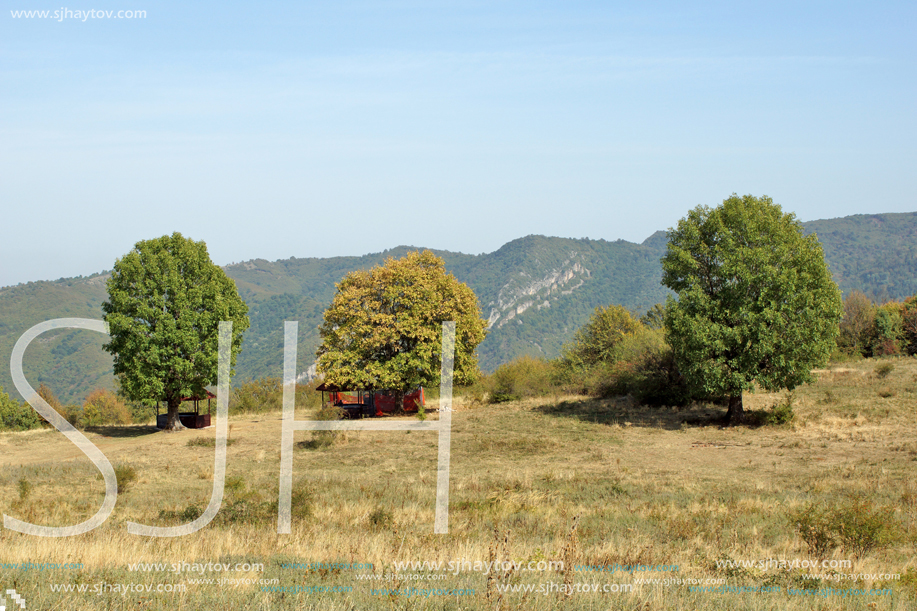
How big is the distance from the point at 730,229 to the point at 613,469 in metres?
14.4

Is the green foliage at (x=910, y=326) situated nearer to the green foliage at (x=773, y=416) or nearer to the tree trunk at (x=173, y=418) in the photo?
the green foliage at (x=773, y=416)

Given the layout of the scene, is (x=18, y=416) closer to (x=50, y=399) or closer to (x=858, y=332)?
(x=50, y=399)

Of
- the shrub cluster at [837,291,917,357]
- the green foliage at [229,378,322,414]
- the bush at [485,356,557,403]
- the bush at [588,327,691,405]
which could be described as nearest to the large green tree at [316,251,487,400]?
the bush at [485,356,557,403]

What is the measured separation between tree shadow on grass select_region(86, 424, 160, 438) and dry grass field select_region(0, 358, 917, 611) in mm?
3282

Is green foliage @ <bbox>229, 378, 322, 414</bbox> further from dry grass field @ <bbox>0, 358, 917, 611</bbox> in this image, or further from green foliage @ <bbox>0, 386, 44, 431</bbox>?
green foliage @ <bbox>0, 386, 44, 431</bbox>

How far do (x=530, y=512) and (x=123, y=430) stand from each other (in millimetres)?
32292

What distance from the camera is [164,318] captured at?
31.9m

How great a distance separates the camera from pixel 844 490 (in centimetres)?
1545

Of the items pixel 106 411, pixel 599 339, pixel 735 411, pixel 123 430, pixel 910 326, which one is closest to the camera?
pixel 735 411

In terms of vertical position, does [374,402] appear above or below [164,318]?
below

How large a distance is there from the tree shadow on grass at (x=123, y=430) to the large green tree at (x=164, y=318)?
346cm

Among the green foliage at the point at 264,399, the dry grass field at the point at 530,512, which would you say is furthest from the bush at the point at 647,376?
the green foliage at the point at 264,399

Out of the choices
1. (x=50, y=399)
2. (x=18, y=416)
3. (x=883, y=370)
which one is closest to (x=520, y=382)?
(x=883, y=370)

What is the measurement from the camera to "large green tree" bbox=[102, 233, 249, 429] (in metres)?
31.8
